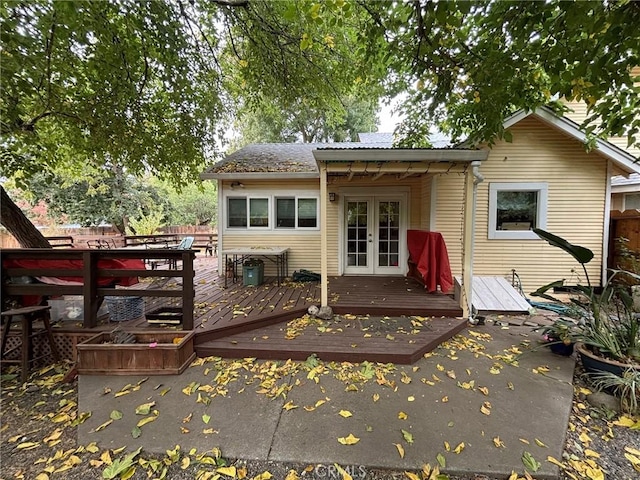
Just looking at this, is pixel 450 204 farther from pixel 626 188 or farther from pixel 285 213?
pixel 626 188

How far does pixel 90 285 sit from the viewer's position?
3562 mm

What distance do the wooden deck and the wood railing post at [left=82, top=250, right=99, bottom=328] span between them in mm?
172

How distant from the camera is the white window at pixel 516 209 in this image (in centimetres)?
606

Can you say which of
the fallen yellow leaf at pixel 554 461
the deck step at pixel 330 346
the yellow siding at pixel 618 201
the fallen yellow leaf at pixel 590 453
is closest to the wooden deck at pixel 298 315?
the deck step at pixel 330 346

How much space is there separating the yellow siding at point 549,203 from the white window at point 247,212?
4.16 metres

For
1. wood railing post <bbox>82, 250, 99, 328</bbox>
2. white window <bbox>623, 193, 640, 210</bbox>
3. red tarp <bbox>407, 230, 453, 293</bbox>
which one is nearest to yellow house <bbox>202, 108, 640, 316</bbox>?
red tarp <bbox>407, 230, 453, 293</bbox>

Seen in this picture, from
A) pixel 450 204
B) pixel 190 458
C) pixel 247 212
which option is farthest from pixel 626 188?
pixel 190 458

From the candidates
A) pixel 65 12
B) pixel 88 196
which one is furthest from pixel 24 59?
pixel 88 196

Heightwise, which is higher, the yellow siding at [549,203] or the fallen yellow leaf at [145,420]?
the yellow siding at [549,203]

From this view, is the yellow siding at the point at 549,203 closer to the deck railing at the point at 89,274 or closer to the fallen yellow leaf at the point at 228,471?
the deck railing at the point at 89,274

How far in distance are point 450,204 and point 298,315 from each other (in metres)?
4.13

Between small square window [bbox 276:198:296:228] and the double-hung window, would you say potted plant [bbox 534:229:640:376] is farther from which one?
small square window [bbox 276:198:296:228]

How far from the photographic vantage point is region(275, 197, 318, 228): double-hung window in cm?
709

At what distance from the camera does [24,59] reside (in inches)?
130
